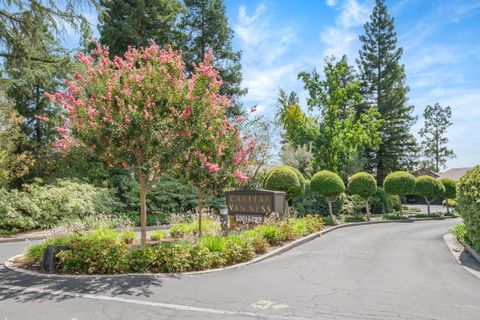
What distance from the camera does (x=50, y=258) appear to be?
27.0 ft

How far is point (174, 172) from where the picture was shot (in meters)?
11.6

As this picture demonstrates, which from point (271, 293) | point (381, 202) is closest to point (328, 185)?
point (381, 202)

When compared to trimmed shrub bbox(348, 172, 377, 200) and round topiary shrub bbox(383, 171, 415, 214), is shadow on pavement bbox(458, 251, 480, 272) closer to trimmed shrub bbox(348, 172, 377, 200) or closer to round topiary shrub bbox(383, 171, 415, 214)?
trimmed shrub bbox(348, 172, 377, 200)

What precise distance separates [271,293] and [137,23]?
2360 cm

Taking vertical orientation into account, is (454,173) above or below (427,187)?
above

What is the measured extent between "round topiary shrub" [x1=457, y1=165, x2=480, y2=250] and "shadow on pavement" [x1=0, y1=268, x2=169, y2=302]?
302 inches

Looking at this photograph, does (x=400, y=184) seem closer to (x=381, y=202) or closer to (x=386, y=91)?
(x=381, y=202)

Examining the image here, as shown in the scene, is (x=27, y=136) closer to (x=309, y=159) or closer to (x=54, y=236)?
(x=54, y=236)

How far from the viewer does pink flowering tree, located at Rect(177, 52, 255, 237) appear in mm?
9070

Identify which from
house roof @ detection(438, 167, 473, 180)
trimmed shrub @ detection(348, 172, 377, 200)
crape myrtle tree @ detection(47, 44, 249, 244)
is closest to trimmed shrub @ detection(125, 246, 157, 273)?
crape myrtle tree @ detection(47, 44, 249, 244)

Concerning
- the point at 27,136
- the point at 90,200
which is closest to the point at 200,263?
the point at 90,200

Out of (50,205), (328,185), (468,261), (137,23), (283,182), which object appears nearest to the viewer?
(468,261)

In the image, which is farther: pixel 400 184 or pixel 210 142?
pixel 400 184

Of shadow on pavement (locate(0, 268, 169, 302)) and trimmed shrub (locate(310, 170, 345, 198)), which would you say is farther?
trimmed shrub (locate(310, 170, 345, 198))
